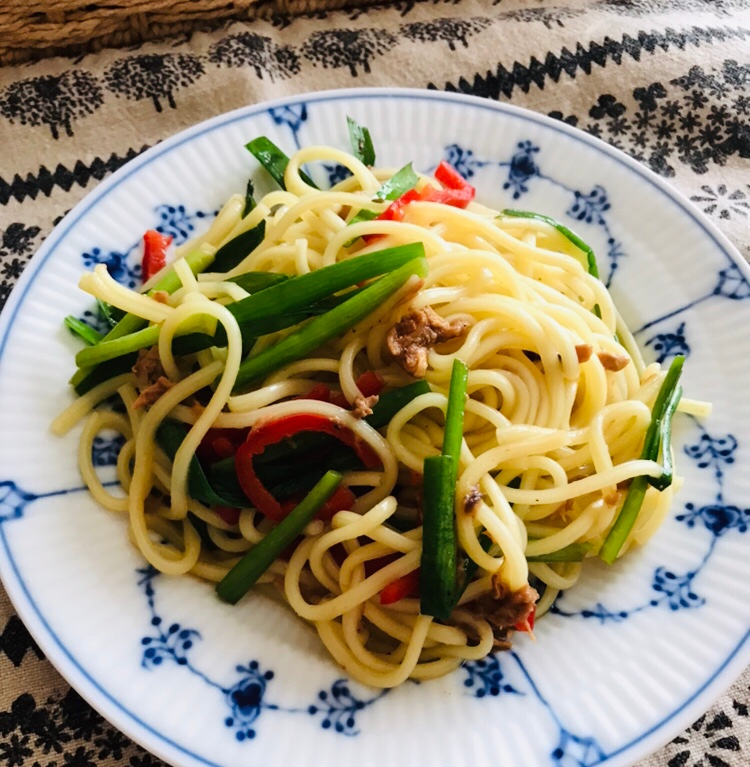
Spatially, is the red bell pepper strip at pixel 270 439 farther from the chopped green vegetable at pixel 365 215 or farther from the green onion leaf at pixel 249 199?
the green onion leaf at pixel 249 199

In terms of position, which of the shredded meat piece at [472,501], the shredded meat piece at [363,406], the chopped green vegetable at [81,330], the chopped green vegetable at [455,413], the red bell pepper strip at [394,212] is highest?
the red bell pepper strip at [394,212]

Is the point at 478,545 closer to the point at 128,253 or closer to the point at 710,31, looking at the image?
the point at 128,253

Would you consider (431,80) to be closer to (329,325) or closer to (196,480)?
(329,325)

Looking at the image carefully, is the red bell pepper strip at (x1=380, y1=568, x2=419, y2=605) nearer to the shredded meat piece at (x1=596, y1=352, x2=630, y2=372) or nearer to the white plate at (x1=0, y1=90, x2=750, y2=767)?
the white plate at (x1=0, y1=90, x2=750, y2=767)

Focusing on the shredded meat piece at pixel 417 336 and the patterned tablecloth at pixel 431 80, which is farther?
the patterned tablecloth at pixel 431 80

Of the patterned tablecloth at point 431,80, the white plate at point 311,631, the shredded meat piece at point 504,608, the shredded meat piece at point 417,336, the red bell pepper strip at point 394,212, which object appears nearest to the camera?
the white plate at point 311,631

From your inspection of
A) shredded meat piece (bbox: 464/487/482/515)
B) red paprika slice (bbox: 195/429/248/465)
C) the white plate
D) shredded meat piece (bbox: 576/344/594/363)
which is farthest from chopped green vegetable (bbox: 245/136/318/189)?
shredded meat piece (bbox: 464/487/482/515)

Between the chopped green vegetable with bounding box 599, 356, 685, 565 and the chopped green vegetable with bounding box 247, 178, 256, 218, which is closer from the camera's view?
the chopped green vegetable with bounding box 599, 356, 685, 565

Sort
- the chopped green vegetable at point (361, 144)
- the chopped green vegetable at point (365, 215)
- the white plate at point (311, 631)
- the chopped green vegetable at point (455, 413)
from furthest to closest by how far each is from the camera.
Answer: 1. the chopped green vegetable at point (361, 144)
2. the chopped green vegetable at point (365, 215)
3. the chopped green vegetable at point (455, 413)
4. the white plate at point (311, 631)

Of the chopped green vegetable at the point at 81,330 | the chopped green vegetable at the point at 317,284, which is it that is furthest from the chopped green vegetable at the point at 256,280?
the chopped green vegetable at the point at 81,330
